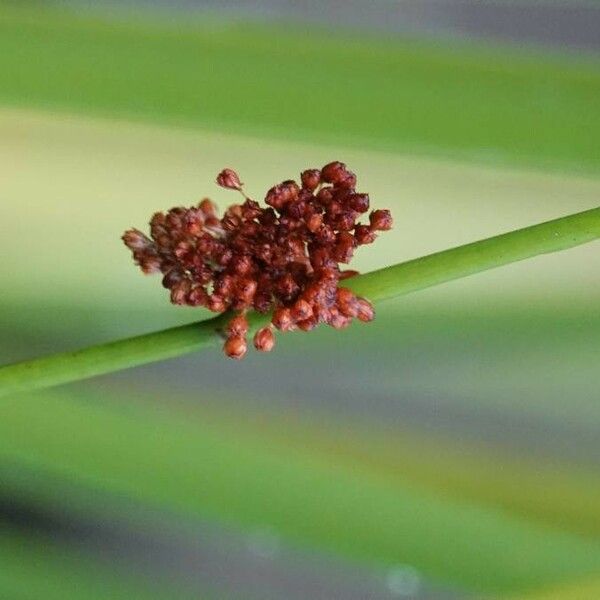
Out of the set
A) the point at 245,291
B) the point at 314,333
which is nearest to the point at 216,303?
the point at 245,291

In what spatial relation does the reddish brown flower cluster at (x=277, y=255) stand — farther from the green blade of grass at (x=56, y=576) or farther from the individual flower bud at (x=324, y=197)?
the green blade of grass at (x=56, y=576)

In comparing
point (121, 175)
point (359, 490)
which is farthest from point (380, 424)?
point (121, 175)

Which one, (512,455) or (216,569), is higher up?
(512,455)

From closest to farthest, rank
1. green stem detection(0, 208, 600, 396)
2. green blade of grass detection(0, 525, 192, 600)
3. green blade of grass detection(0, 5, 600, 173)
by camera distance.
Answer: green stem detection(0, 208, 600, 396), green blade of grass detection(0, 5, 600, 173), green blade of grass detection(0, 525, 192, 600)

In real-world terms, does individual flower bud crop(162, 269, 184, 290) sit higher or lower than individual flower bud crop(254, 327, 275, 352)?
higher

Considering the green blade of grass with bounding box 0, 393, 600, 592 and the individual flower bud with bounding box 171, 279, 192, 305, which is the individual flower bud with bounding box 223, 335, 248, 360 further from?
the green blade of grass with bounding box 0, 393, 600, 592

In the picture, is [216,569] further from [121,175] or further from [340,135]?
[340,135]

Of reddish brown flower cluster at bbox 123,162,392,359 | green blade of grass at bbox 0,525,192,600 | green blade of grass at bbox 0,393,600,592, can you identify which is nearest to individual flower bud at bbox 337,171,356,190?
reddish brown flower cluster at bbox 123,162,392,359

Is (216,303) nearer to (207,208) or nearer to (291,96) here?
(207,208)
